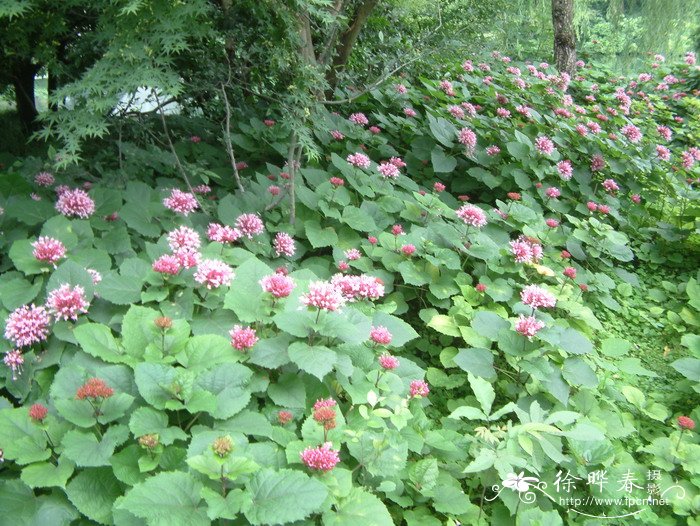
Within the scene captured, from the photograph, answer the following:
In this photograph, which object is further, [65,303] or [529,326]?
[529,326]

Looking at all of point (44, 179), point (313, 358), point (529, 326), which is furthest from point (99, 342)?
point (529, 326)

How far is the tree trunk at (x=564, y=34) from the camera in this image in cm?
622

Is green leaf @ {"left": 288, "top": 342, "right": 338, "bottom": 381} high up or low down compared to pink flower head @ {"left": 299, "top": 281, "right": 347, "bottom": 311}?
down

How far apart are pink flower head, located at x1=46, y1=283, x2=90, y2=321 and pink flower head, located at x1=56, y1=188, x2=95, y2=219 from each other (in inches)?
25.9

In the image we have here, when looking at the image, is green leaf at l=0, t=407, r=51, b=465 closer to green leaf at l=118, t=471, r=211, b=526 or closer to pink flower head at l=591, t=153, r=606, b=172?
green leaf at l=118, t=471, r=211, b=526

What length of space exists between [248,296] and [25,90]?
3.26 m

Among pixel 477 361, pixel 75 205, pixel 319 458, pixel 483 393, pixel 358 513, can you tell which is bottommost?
pixel 477 361

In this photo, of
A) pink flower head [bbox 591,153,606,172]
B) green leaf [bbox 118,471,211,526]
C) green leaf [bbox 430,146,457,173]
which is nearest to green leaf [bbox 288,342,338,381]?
green leaf [bbox 118,471,211,526]

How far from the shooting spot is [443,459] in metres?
2.06

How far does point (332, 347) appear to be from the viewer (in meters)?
1.92

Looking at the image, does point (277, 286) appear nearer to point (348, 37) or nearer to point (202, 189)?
point (202, 189)

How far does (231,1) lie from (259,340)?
2180 mm

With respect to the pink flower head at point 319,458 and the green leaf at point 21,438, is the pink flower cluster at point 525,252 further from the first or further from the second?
the green leaf at point 21,438

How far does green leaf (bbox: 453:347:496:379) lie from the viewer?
2.33 metres
